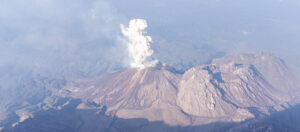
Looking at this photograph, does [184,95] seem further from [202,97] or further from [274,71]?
[274,71]

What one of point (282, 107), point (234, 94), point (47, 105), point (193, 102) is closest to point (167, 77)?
point (193, 102)

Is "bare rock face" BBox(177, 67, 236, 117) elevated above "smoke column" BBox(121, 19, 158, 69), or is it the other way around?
"smoke column" BBox(121, 19, 158, 69)

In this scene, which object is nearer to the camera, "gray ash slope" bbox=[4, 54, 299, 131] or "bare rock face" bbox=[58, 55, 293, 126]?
"gray ash slope" bbox=[4, 54, 299, 131]

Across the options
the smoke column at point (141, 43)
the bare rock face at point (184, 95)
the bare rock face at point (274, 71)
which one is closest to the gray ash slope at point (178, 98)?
the bare rock face at point (184, 95)

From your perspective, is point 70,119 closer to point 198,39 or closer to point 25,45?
point 25,45

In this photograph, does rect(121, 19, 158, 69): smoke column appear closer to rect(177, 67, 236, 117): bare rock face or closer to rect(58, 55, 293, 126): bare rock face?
rect(58, 55, 293, 126): bare rock face

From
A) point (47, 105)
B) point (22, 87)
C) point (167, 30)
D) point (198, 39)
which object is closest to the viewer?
point (47, 105)

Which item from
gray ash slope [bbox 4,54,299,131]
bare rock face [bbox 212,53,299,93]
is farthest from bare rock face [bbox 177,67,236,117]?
bare rock face [bbox 212,53,299,93]

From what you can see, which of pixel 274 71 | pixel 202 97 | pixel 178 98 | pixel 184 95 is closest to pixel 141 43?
pixel 178 98
